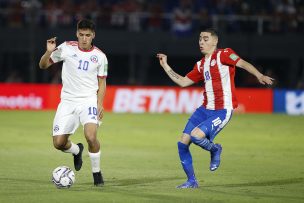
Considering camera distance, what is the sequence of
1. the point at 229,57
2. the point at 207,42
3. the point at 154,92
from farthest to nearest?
the point at 154,92 < the point at 207,42 < the point at 229,57

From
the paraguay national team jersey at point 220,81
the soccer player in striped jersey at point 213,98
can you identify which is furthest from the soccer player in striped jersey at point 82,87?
the paraguay national team jersey at point 220,81

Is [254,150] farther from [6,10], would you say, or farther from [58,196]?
[6,10]

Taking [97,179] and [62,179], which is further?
[97,179]

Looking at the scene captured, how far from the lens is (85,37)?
1092 centimetres

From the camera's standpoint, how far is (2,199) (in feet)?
31.4

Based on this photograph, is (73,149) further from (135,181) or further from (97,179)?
(135,181)

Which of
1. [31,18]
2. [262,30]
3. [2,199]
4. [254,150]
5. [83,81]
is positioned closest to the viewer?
[2,199]

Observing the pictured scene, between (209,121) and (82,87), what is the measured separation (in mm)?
1906

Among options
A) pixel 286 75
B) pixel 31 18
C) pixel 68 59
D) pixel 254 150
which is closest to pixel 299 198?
pixel 68 59

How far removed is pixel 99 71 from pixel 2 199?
2.50 meters

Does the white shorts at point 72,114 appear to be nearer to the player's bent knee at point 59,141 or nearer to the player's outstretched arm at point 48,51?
the player's bent knee at point 59,141

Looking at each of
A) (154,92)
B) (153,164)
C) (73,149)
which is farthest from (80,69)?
(154,92)

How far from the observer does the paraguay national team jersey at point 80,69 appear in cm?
1099

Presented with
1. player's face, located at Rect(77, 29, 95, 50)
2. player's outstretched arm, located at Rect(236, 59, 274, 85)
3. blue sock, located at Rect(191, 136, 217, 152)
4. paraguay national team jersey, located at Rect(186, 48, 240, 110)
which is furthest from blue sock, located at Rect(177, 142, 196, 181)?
player's face, located at Rect(77, 29, 95, 50)
